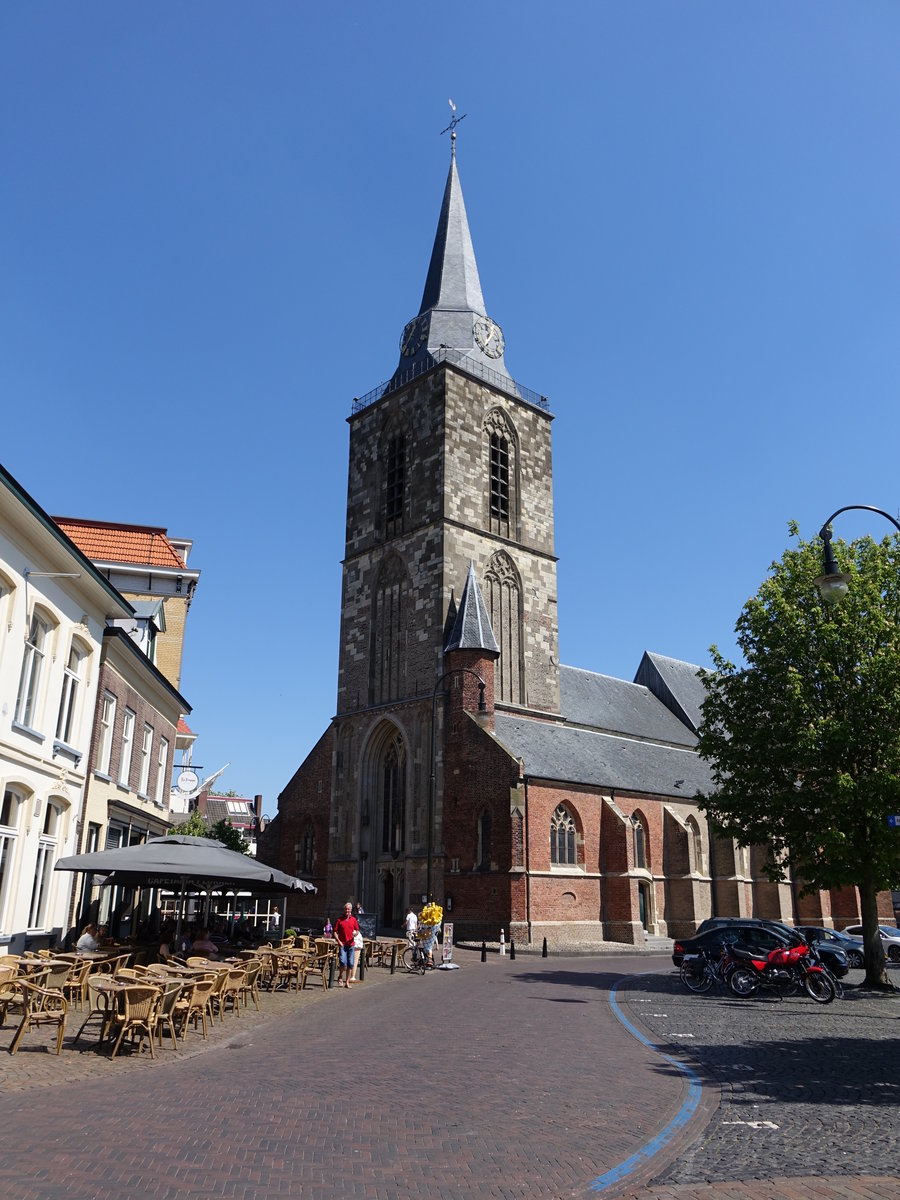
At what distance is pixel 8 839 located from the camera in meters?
15.7

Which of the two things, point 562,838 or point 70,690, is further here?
point 562,838

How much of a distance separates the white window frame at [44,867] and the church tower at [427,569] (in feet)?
71.5

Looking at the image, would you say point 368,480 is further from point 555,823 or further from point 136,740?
point 136,740

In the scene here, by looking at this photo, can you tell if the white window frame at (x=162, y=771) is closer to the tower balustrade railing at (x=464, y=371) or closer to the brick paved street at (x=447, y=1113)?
the brick paved street at (x=447, y=1113)

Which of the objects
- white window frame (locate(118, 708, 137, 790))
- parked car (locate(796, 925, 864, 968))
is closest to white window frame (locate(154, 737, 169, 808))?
white window frame (locate(118, 708, 137, 790))

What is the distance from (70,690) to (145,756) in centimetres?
657

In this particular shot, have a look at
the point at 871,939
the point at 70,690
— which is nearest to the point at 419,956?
the point at 871,939

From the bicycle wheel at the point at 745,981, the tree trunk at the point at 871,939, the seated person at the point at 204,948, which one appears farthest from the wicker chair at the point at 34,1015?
the tree trunk at the point at 871,939

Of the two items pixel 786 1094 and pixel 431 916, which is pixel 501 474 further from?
pixel 786 1094

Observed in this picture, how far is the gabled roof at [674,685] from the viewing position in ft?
184

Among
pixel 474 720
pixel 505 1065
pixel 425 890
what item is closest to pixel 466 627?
pixel 474 720

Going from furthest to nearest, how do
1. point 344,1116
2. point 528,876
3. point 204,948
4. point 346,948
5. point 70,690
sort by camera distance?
point 528,876
point 346,948
point 70,690
point 204,948
point 344,1116

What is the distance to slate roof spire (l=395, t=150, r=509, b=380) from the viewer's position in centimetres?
4888

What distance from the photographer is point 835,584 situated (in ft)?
41.0
